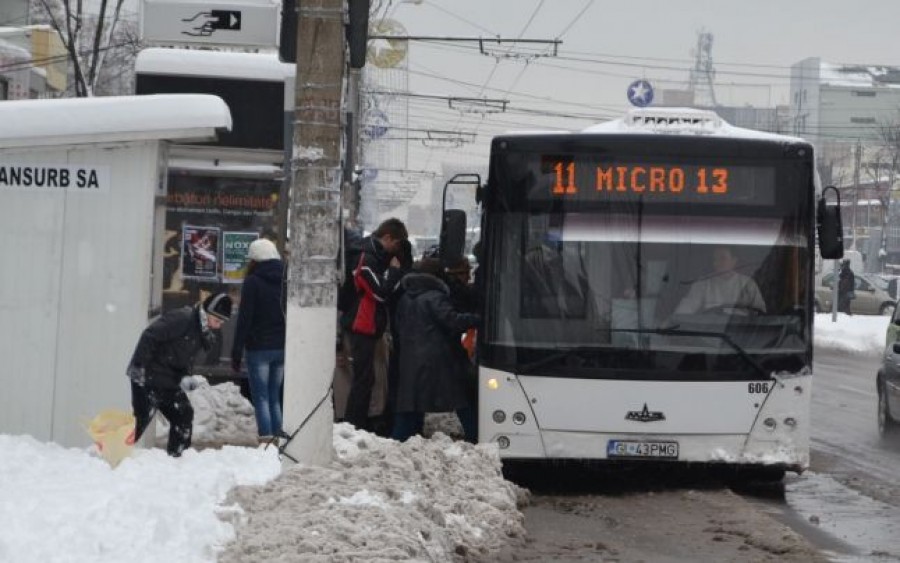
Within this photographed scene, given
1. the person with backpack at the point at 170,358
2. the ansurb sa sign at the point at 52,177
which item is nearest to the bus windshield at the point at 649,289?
the person with backpack at the point at 170,358

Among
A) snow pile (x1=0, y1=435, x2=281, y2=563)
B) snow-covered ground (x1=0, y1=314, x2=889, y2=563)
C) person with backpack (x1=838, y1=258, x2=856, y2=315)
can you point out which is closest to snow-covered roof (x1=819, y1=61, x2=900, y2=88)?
person with backpack (x1=838, y1=258, x2=856, y2=315)

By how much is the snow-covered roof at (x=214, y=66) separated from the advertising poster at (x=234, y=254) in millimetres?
1683

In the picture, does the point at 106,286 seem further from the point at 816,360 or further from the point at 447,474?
the point at 816,360

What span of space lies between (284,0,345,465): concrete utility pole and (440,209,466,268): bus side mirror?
2.76 metres

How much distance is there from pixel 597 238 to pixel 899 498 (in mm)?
3226

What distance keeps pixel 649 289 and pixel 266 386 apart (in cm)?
325

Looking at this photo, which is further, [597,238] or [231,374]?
[231,374]

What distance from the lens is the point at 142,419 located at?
10891 millimetres

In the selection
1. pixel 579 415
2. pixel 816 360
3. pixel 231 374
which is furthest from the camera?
pixel 816 360

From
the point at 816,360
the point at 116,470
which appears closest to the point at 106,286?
the point at 116,470

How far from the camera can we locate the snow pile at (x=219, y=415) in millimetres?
13273

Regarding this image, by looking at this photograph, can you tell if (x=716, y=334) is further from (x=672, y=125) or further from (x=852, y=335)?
(x=852, y=335)

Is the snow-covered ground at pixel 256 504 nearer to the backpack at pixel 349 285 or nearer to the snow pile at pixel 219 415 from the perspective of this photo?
the snow pile at pixel 219 415

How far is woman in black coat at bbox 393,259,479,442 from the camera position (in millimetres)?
13016
